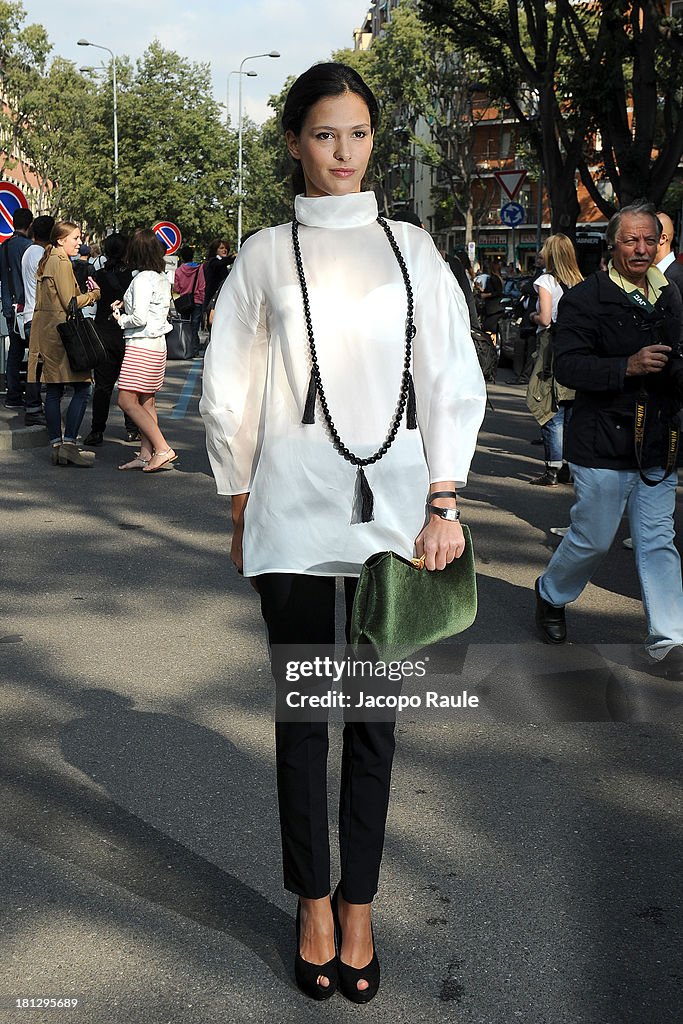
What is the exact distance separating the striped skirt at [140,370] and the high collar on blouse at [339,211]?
26.2ft

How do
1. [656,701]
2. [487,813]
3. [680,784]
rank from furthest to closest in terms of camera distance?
[656,701] → [680,784] → [487,813]

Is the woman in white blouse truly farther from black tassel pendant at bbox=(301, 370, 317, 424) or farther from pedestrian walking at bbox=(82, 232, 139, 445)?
pedestrian walking at bbox=(82, 232, 139, 445)

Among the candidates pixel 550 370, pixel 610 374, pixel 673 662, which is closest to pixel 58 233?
pixel 550 370

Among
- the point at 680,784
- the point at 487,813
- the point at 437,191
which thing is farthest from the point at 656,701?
the point at 437,191

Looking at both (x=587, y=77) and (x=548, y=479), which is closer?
(x=548, y=479)

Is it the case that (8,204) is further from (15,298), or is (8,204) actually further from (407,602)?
(407,602)

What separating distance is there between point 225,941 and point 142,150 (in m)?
63.1

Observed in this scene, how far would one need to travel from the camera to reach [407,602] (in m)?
2.86

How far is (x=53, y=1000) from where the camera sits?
2.98 metres

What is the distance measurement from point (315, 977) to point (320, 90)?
6.15 feet

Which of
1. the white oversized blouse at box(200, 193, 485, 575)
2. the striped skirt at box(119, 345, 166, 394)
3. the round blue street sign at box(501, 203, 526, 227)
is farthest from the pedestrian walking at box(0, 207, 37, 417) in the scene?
the round blue street sign at box(501, 203, 526, 227)

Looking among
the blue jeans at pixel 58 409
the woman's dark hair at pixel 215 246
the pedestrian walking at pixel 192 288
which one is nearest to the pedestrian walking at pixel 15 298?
the blue jeans at pixel 58 409

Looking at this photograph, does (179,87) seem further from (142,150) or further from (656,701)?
(656,701)

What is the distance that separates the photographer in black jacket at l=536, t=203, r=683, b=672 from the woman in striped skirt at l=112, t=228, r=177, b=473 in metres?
5.50
